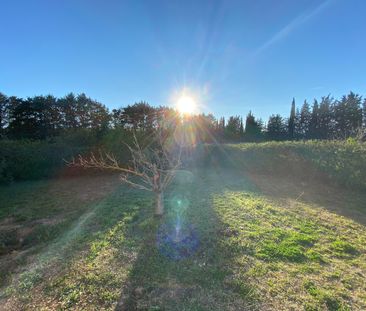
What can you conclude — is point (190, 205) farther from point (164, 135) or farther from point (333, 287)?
point (164, 135)

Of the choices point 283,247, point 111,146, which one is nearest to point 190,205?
point 283,247

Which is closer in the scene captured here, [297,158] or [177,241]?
[177,241]

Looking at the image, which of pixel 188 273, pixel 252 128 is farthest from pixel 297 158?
pixel 252 128

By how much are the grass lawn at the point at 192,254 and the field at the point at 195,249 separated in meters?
0.02

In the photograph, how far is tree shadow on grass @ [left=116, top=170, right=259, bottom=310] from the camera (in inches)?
105

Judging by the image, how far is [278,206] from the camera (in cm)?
581

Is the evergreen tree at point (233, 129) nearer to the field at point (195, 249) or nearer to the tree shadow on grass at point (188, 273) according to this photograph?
the field at point (195, 249)

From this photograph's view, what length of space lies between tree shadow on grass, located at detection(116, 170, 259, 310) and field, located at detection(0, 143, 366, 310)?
0.01m

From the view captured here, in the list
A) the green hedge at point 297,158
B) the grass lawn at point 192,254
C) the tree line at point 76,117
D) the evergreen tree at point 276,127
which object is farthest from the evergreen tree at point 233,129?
the grass lawn at point 192,254

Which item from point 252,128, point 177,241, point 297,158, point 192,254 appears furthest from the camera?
point 252,128

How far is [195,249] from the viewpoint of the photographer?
3746 millimetres

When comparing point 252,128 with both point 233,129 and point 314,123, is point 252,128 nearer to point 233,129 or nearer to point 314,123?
point 233,129

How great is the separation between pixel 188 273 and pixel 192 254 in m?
0.46

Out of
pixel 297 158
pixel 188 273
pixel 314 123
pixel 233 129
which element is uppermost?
pixel 314 123
